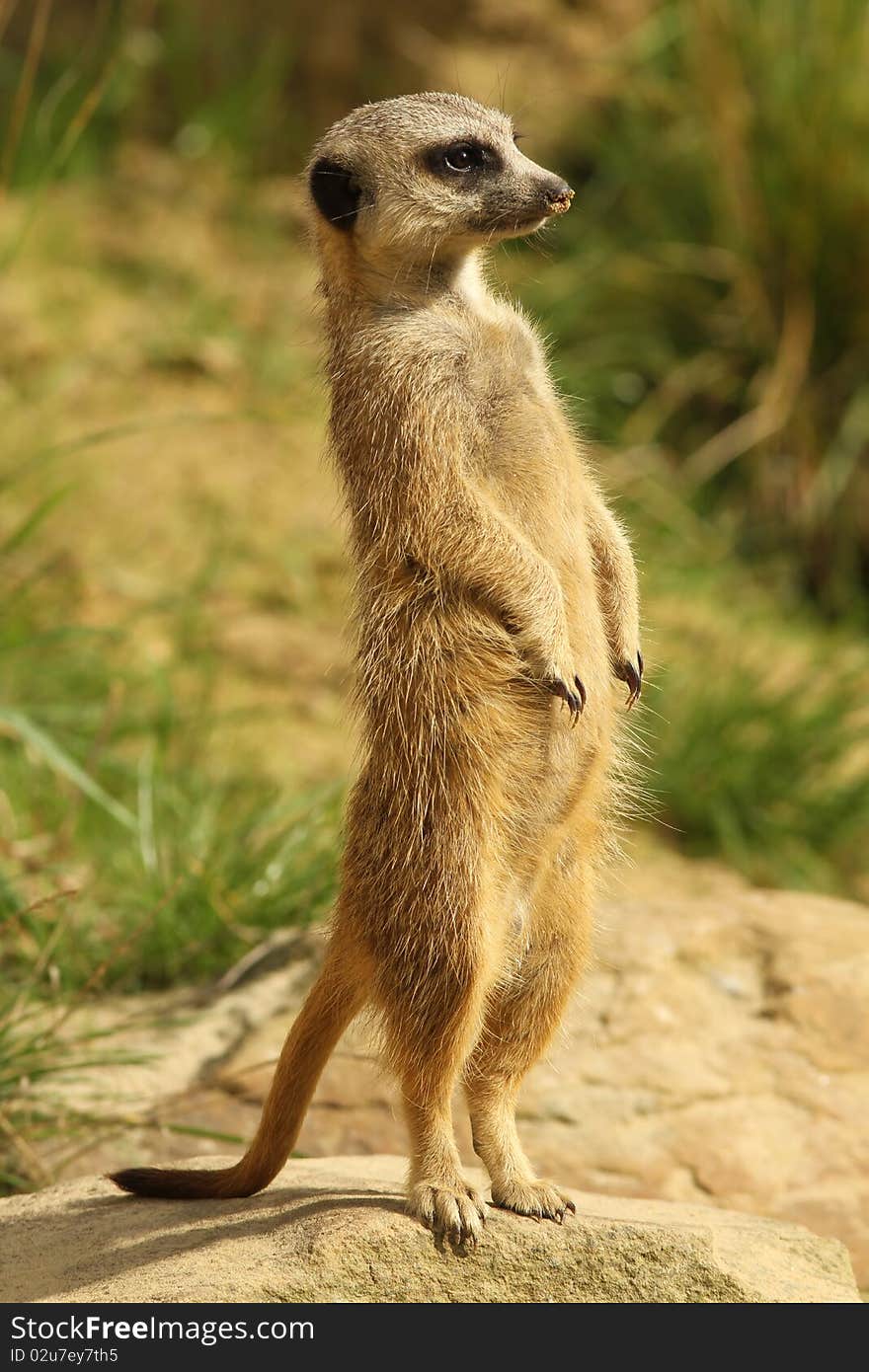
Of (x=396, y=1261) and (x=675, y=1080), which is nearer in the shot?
(x=396, y=1261)

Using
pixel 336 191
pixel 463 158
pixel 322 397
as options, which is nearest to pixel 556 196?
pixel 463 158

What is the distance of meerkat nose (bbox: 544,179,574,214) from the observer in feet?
8.52

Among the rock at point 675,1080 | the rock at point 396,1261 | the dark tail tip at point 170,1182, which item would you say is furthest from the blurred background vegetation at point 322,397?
the rock at point 396,1261

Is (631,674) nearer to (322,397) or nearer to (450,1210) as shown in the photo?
(450,1210)

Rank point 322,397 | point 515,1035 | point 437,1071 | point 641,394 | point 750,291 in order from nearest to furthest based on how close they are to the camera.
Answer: point 437,1071 → point 515,1035 → point 322,397 → point 750,291 → point 641,394

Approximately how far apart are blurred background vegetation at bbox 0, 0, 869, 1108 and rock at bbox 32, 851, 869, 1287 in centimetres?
78

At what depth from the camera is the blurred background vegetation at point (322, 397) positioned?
522cm

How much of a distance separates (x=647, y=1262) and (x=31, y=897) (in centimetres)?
236

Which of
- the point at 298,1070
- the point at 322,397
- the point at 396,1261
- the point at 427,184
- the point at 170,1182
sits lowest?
the point at 170,1182

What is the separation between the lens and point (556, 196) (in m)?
2.60

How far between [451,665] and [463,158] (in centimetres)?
89

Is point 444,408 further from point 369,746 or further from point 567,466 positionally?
point 369,746
